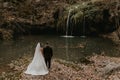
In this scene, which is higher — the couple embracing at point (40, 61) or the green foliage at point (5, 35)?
the couple embracing at point (40, 61)

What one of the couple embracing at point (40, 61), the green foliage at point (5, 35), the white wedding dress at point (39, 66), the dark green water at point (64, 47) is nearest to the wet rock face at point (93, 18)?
the dark green water at point (64, 47)

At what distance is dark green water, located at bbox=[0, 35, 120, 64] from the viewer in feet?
78.9

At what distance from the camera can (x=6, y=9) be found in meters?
34.9

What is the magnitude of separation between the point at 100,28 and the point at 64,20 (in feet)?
14.5

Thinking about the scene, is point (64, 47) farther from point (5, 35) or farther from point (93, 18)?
point (93, 18)

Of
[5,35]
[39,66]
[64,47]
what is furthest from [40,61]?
[5,35]

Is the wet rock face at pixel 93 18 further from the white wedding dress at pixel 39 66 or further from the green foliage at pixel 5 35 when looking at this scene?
the white wedding dress at pixel 39 66

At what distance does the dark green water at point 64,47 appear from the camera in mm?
24052

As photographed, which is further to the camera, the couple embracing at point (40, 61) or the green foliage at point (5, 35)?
the green foliage at point (5, 35)

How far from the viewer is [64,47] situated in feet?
91.4

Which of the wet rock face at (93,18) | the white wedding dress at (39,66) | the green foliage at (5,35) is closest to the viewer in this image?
the white wedding dress at (39,66)

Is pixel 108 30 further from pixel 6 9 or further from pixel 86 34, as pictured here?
pixel 6 9

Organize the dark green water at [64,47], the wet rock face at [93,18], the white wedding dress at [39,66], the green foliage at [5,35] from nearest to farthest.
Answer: the white wedding dress at [39,66] < the dark green water at [64,47] < the green foliage at [5,35] < the wet rock face at [93,18]

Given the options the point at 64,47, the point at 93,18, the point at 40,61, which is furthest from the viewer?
the point at 93,18
